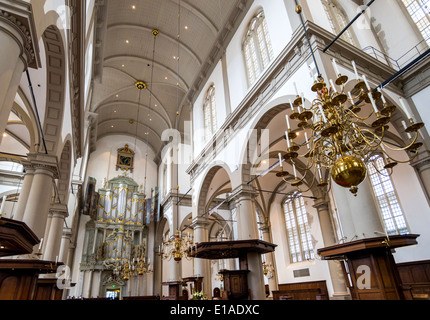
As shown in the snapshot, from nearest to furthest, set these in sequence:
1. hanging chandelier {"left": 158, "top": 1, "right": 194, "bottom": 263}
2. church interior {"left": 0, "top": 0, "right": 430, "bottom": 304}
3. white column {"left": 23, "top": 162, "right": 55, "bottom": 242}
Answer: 1. church interior {"left": 0, "top": 0, "right": 430, "bottom": 304}
2. white column {"left": 23, "top": 162, "right": 55, "bottom": 242}
3. hanging chandelier {"left": 158, "top": 1, "right": 194, "bottom": 263}

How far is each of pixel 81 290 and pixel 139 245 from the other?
4.55 m

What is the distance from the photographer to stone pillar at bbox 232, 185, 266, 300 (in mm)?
8609

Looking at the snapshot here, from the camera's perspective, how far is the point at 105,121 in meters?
21.7

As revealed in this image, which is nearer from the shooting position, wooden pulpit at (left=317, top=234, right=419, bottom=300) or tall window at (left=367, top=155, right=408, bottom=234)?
wooden pulpit at (left=317, top=234, right=419, bottom=300)

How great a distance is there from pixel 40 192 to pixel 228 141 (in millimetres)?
6843

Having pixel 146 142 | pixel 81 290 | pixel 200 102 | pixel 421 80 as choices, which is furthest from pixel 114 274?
pixel 421 80

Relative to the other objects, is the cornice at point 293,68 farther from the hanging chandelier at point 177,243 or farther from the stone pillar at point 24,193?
the stone pillar at point 24,193

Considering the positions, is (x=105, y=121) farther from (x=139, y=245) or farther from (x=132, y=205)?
(x=139, y=245)

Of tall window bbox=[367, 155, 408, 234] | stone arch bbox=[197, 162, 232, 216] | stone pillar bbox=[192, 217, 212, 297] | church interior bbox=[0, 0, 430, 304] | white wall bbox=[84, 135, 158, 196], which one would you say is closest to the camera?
church interior bbox=[0, 0, 430, 304]

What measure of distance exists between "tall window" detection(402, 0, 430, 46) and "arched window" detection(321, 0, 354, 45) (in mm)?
2413

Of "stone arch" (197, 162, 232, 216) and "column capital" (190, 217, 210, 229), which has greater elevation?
"stone arch" (197, 162, 232, 216)

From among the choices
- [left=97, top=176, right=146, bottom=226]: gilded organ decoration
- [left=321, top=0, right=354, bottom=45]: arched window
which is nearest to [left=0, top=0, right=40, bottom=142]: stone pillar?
[left=321, top=0, right=354, bottom=45]: arched window

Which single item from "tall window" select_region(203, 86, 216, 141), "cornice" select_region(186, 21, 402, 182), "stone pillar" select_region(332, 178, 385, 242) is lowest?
"stone pillar" select_region(332, 178, 385, 242)

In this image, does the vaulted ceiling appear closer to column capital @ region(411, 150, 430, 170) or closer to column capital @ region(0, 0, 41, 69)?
column capital @ region(411, 150, 430, 170)
